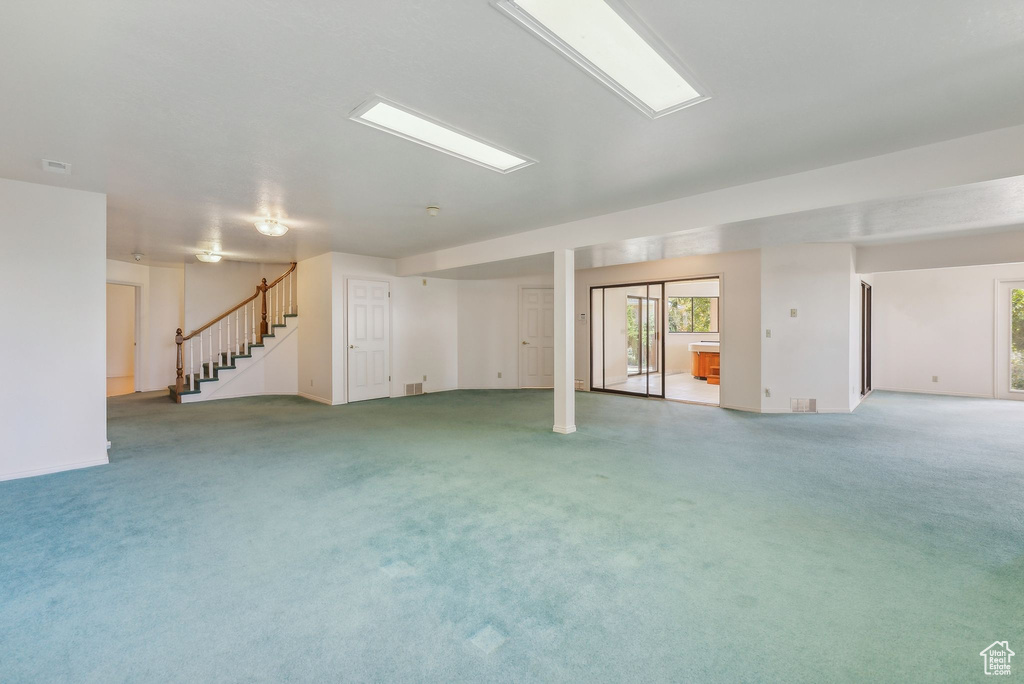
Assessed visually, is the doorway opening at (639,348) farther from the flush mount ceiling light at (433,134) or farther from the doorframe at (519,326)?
the flush mount ceiling light at (433,134)

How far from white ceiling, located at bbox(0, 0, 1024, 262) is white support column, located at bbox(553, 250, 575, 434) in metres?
1.36

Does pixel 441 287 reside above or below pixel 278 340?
above

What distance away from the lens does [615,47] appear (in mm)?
2090

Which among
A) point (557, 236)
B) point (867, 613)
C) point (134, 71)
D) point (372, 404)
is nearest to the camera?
point (867, 613)

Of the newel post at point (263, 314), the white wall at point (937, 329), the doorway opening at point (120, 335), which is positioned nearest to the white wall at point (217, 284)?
the newel post at point (263, 314)

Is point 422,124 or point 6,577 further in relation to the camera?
point 422,124

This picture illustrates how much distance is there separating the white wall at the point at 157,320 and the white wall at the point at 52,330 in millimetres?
5068

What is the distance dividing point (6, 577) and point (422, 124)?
10.9 ft

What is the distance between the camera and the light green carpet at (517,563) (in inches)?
67.0

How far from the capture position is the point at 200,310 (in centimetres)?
854

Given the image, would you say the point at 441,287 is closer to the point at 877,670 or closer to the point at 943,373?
the point at 877,670

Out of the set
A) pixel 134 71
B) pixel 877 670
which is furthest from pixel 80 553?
pixel 877 670

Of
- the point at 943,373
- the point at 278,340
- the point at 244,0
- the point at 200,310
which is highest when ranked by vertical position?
the point at 244,0

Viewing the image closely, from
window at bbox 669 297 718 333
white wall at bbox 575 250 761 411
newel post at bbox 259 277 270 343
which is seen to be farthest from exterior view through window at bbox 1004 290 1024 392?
newel post at bbox 259 277 270 343
